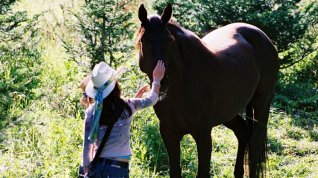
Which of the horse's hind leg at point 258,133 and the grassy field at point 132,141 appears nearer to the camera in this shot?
the grassy field at point 132,141

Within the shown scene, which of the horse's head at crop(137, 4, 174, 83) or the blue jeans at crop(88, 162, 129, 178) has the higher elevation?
the horse's head at crop(137, 4, 174, 83)

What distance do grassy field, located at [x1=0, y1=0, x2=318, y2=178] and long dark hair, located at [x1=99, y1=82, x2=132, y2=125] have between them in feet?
2.38

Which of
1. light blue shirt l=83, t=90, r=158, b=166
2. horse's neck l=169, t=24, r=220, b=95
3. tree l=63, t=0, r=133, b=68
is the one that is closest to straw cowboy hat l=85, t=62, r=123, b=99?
light blue shirt l=83, t=90, r=158, b=166

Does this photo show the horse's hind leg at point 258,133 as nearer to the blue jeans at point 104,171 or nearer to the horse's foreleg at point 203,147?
the horse's foreleg at point 203,147

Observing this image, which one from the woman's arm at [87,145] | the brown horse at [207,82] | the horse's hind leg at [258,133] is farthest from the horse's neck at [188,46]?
the horse's hind leg at [258,133]

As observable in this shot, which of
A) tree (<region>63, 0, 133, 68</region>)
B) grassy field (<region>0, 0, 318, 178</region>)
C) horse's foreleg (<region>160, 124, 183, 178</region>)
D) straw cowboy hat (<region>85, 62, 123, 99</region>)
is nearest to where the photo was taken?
straw cowboy hat (<region>85, 62, 123, 99</region>)

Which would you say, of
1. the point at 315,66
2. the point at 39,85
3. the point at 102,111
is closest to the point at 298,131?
the point at 315,66

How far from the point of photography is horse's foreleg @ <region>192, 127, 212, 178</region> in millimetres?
4020

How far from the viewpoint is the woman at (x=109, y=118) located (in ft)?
10.7

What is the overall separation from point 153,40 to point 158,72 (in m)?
0.24

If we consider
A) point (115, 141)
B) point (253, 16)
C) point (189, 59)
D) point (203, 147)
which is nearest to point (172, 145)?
point (203, 147)

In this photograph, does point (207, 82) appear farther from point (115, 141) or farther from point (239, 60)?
point (115, 141)

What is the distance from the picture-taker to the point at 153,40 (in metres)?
3.50

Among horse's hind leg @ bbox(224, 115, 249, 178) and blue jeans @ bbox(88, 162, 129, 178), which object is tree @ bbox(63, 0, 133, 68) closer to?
horse's hind leg @ bbox(224, 115, 249, 178)
